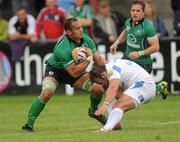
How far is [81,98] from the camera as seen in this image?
20.3m

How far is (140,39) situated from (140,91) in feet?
10.4

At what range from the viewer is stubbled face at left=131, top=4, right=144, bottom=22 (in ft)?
50.1

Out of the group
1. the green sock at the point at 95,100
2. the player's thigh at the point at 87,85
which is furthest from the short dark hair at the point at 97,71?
the green sock at the point at 95,100

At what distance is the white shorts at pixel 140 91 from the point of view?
41.5ft

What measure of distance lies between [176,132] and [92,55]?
200 centimetres

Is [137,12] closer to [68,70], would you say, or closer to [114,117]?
[68,70]

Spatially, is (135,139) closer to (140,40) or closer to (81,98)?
(140,40)

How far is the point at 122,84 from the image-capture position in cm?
1288

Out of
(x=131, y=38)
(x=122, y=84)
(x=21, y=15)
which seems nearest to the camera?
(x=122, y=84)

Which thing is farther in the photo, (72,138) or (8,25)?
(8,25)

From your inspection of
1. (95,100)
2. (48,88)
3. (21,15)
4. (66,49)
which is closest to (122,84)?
(95,100)

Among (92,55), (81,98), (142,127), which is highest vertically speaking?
(92,55)

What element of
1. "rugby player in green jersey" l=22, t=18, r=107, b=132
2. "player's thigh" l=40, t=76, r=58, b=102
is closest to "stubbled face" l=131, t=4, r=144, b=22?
"rugby player in green jersey" l=22, t=18, r=107, b=132

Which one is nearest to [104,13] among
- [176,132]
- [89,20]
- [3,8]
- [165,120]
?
[89,20]
